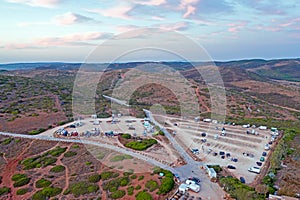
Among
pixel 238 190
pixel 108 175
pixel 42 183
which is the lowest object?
pixel 42 183

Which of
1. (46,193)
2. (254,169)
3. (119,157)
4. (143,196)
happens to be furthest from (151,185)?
(254,169)

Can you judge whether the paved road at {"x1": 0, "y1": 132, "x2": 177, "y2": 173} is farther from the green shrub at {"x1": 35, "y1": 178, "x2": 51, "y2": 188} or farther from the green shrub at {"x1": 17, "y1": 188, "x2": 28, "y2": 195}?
the green shrub at {"x1": 17, "y1": 188, "x2": 28, "y2": 195}

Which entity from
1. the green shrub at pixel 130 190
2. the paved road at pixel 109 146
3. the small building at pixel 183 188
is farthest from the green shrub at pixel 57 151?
the small building at pixel 183 188

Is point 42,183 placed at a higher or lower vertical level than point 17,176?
lower

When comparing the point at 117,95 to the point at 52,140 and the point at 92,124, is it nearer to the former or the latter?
the point at 92,124

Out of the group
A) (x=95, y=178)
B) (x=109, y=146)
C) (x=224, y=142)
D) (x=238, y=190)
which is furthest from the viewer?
(x=224, y=142)

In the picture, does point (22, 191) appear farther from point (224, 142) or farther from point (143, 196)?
point (224, 142)
